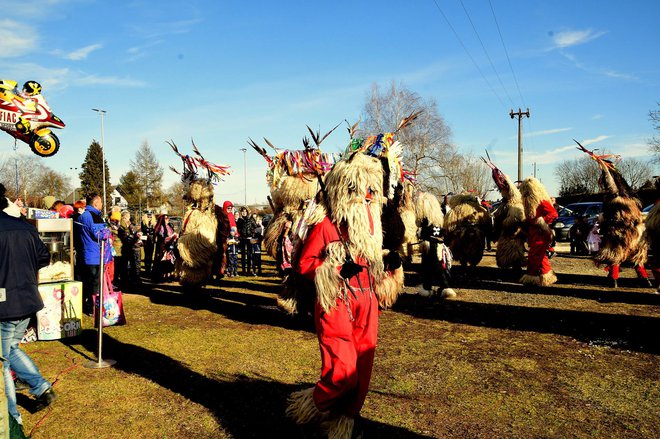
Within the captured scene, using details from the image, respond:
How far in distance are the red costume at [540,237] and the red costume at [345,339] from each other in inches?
284

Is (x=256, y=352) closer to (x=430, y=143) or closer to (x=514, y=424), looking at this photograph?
(x=514, y=424)

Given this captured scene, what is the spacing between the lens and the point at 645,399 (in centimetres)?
414

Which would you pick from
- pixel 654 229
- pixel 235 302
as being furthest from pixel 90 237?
pixel 654 229

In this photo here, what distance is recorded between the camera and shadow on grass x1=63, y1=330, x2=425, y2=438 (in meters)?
3.69

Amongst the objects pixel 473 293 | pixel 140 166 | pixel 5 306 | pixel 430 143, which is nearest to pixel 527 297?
pixel 473 293

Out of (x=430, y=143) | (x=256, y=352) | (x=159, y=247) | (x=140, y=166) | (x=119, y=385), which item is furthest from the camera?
(x=140, y=166)

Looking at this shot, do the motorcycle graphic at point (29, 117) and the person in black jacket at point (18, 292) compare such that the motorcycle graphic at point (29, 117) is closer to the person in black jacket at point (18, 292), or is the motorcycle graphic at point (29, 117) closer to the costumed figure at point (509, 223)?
the person in black jacket at point (18, 292)

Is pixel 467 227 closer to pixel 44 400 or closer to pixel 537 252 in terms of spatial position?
pixel 537 252

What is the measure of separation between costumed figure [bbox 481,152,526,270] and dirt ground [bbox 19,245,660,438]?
2.48 meters

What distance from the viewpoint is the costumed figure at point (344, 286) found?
10.8ft

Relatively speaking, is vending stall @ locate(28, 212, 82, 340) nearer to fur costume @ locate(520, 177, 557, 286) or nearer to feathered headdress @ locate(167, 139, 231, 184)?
feathered headdress @ locate(167, 139, 231, 184)

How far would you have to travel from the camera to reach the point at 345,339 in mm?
3322

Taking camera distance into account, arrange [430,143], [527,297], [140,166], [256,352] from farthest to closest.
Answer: [140,166], [430,143], [527,297], [256,352]

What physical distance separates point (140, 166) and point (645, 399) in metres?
53.4
